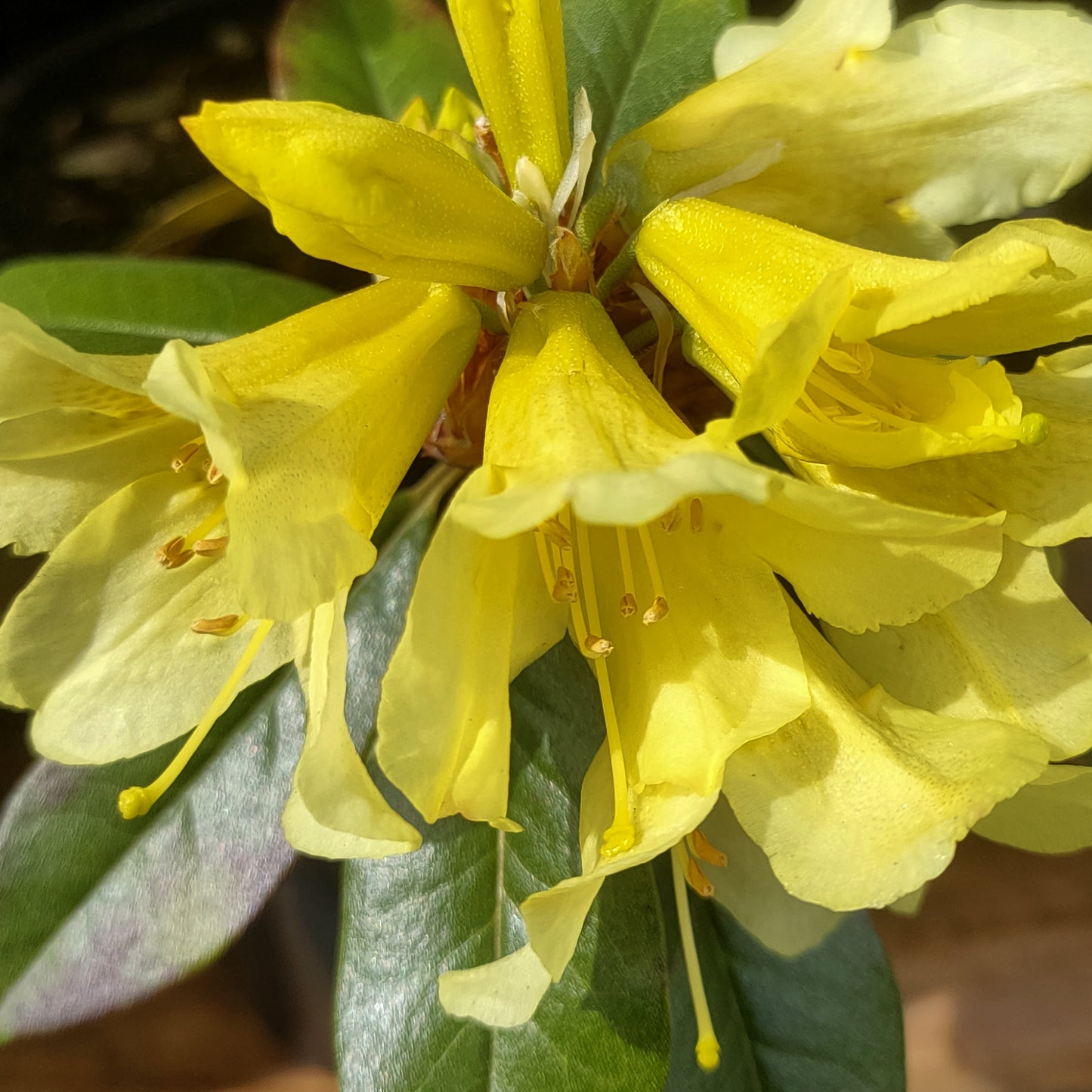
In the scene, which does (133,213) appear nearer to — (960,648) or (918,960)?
(960,648)

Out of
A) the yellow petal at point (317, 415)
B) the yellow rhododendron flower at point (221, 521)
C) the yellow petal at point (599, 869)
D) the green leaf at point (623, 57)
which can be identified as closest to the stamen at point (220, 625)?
the yellow rhododendron flower at point (221, 521)

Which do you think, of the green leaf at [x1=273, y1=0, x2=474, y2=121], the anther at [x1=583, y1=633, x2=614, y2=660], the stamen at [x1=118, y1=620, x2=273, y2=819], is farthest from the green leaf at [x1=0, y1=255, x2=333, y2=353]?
the anther at [x1=583, y1=633, x2=614, y2=660]

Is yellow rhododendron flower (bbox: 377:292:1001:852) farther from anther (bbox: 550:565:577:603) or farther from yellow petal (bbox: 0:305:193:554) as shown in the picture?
yellow petal (bbox: 0:305:193:554)

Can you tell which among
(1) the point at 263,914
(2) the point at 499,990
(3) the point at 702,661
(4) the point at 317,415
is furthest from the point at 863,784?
(1) the point at 263,914

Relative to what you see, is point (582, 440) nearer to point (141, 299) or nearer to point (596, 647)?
point (596, 647)

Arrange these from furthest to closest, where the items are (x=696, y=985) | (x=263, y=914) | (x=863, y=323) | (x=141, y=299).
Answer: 1. (x=263, y=914)
2. (x=141, y=299)
3. (x=696, y=985)
4. (x=863, y=323)

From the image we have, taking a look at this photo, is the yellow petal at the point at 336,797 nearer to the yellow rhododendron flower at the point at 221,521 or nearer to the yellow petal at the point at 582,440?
the yellow rhododendron flower at the point at 221,521
